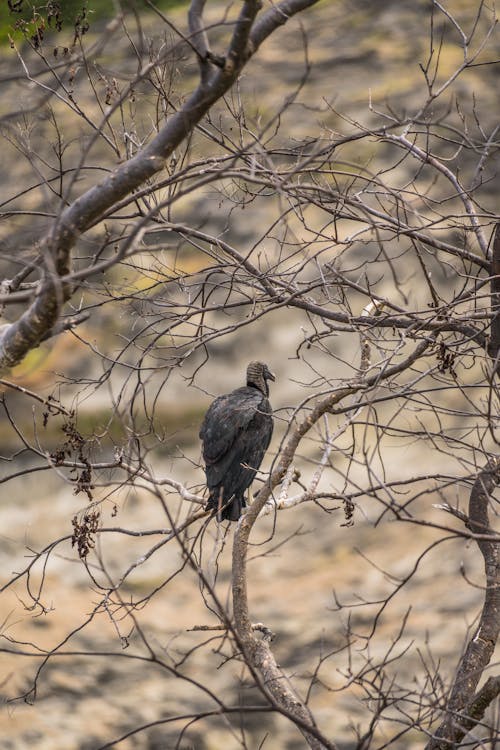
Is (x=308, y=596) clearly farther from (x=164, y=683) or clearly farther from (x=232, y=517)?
(x=232, y=517)

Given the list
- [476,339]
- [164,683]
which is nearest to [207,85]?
[476,339]

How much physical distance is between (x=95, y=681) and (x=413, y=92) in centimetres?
888

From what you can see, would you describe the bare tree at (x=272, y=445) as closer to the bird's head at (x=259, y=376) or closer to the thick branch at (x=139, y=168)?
the bird's head at (x=259, y=376)

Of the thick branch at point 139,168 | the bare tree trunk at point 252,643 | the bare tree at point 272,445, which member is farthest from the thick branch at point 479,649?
the thick branch at point 139,168

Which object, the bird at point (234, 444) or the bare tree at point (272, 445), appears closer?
the bird at point (234, 444)

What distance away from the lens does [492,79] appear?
13461 millimetres

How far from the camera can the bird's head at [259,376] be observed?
522 cm

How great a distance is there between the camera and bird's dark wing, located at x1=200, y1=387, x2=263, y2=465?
15.2 feet

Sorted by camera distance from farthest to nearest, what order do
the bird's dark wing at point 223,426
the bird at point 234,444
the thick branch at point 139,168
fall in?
the bird's dark wing at point 223,426
the bird at point 234,444
the thick branch at point 139,168

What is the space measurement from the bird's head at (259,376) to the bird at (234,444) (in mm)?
283

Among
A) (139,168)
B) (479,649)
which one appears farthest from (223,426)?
(139,168)

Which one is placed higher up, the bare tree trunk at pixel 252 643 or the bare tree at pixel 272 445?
the bare tree at pixel 272 445

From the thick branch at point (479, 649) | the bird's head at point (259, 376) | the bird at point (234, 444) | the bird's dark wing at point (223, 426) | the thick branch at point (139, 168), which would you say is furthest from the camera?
the bird's head at point (259, 376)

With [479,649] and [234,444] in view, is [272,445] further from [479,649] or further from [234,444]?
[479,649]
